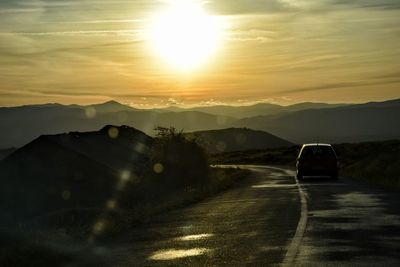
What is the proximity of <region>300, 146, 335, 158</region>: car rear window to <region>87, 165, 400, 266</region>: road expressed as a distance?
506 inches

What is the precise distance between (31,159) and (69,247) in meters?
39.6

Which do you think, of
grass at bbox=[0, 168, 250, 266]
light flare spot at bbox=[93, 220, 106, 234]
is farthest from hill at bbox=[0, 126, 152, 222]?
light flare spot at bbox=[93, 220, 106, 234]

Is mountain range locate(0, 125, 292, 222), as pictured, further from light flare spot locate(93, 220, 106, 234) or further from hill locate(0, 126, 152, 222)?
light flare spot locate(93, 220, 106, 234)

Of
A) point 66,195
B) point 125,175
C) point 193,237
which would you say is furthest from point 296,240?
Answer: point 125,175

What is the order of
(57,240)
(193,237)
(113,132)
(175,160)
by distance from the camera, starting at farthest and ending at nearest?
(113,132)
(175,160)
(193,237)
(57,240)

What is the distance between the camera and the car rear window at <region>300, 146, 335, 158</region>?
3341cm

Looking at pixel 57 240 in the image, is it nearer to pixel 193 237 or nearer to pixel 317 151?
pixel 193 237

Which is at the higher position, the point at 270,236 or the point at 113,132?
the point at 113,132

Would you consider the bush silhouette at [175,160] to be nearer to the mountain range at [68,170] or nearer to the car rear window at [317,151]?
the mountain range at [68,170]

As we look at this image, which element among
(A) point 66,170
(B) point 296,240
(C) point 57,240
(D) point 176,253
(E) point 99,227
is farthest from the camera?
(A) point 66,170

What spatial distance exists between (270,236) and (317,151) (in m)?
21.8

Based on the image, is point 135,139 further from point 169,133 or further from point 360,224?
point 360,224

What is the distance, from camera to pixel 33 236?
12.2 m

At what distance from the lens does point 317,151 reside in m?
33.9
